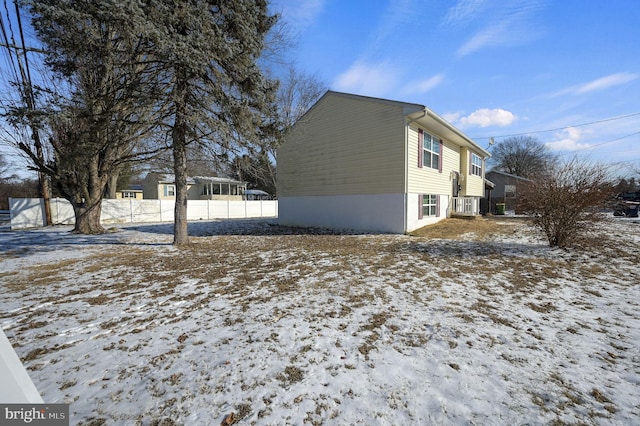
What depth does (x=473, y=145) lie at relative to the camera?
16.8m

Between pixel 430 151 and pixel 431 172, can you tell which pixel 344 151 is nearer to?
pixel 430 151

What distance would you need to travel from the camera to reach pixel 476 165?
63.1ft

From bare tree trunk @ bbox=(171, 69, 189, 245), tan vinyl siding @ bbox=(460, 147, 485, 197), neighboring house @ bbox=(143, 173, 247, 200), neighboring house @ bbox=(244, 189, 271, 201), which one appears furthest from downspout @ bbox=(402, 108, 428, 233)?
neighboring house @ bbox=(244, 189, 271, 201)

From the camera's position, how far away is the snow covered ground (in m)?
2.10

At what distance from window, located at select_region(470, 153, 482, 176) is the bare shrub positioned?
1116 cm

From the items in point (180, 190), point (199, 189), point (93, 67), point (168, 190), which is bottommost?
point (180, 190)

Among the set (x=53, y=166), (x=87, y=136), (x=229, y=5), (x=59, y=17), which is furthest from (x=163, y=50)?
(x=53, y=166)

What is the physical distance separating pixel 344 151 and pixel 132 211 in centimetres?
1559

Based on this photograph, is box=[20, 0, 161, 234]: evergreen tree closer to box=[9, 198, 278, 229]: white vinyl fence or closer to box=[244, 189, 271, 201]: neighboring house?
box=[9, 198, 278, 229]: white vinyl fence

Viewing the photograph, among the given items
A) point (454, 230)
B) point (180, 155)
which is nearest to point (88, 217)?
point (180, 155)

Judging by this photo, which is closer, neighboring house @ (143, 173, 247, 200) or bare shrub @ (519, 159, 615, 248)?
bare shrub @ (519, 159, 615, 248)

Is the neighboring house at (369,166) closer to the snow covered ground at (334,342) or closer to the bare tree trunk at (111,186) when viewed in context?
the snow covered ground at (334,342)

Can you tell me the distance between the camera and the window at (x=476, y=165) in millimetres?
18297

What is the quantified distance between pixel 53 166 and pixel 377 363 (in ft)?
48.5
